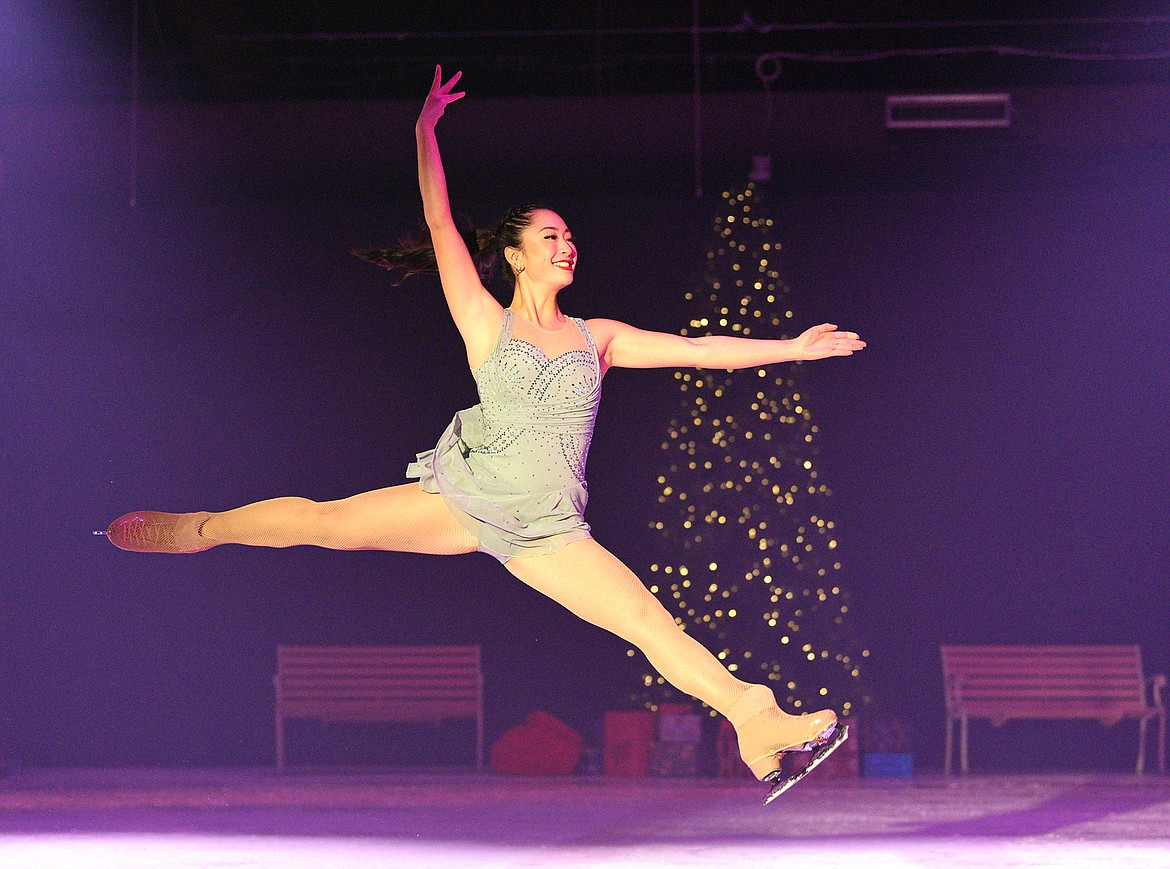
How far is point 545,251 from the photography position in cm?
374

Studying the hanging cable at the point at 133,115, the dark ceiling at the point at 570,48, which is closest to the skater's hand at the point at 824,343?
the dark ceiling at the point at 570,48

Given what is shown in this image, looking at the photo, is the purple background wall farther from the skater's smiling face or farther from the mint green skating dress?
the mint green skating dress

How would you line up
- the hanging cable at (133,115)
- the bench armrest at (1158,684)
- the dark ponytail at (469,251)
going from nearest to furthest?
the dark ponytail at (469,251) → the hanging cable at (133,115) → the bench armrest at (1158,684)

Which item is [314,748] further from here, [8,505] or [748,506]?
[748,506]

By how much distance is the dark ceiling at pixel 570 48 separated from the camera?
7.68m

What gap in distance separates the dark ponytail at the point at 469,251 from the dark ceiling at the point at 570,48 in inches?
147

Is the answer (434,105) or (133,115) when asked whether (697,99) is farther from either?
(434,105)

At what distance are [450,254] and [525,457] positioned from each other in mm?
536

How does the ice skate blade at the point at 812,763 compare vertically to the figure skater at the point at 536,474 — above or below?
below

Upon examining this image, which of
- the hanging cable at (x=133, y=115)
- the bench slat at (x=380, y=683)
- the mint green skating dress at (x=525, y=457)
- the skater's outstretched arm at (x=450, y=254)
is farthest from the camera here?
the bench slat at (x=380, y=683)

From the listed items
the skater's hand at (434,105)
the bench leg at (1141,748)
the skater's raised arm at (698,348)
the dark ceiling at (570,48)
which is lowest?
the bench leg at (1141,748)

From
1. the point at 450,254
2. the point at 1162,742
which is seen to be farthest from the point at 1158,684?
the point at 450,254

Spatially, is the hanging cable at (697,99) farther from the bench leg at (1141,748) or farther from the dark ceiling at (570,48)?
the bench leg at (1141,748)

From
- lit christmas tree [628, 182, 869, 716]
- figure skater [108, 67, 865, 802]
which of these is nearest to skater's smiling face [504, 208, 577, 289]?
figure skater [108, 67, 865, 802]
